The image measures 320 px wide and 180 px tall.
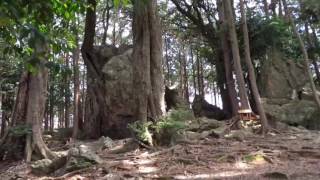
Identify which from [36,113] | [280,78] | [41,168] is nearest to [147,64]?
[36,113]

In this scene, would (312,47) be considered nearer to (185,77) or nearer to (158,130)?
(185,77)

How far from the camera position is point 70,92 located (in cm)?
3017

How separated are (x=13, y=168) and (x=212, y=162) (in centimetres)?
480

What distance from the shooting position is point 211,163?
8.27 metres

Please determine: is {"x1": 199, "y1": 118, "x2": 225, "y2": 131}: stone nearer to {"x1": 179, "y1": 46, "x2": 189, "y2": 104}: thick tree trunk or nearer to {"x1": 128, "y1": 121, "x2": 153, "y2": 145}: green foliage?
{"x1": 128, "y1": 121, "x2": 153, "y2": 145}: green foliage

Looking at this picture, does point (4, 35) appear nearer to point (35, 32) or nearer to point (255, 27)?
point (35, 32)

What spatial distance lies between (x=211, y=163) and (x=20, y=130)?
4980 mm

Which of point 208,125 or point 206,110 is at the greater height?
point 206,110

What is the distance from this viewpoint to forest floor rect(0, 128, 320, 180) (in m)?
7.30

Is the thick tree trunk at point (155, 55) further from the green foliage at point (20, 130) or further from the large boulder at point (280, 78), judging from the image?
the large boulder at point (280, 78)

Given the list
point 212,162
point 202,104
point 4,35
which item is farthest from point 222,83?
point 4,35

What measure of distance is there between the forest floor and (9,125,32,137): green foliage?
0.74m

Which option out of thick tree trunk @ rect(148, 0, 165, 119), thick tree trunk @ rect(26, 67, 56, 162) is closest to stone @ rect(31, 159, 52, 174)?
thick tree trunk @ rect(26, 67, 56, 162)

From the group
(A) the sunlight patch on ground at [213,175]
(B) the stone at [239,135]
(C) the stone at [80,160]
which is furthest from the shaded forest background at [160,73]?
(A) the sunlight patch on ground at [213,175]
